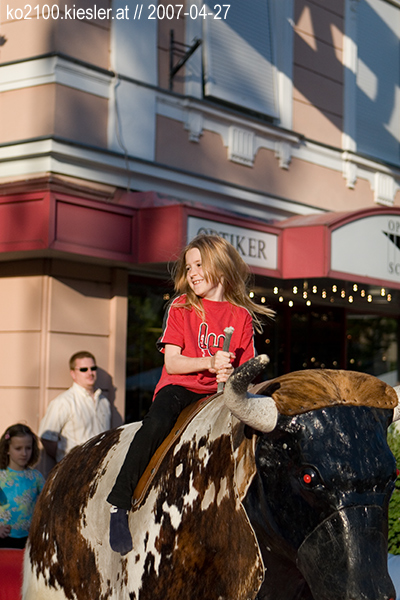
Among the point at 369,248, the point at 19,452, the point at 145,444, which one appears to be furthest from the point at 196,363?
the point at 369,248

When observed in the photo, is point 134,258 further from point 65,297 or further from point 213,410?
point 213,410

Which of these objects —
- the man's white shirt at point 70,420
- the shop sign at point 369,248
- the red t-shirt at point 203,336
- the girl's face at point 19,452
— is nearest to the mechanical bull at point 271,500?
the red t-shirt at point 203,336

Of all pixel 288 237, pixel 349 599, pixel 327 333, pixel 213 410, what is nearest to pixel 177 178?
pixel 288 237

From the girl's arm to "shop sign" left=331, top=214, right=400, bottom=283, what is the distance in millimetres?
5717

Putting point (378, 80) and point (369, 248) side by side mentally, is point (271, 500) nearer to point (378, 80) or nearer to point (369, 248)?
point (369, 248)

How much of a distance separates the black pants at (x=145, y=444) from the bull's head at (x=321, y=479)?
2.25ft

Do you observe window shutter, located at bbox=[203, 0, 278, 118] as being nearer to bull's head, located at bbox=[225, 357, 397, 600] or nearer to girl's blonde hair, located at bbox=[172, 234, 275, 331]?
girl's blonde hair, located at bbox=[172, 234, 275, 331]

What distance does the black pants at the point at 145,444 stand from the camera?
2.96 metres

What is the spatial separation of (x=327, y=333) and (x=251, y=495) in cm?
987

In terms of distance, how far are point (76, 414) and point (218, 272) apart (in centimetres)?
454

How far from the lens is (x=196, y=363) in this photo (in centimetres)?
301

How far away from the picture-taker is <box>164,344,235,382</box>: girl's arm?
2.78 metres

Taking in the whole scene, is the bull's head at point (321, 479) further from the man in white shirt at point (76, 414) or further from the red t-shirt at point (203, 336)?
the man in white shirt at point (76, 414)

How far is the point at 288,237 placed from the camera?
885 centimetres
